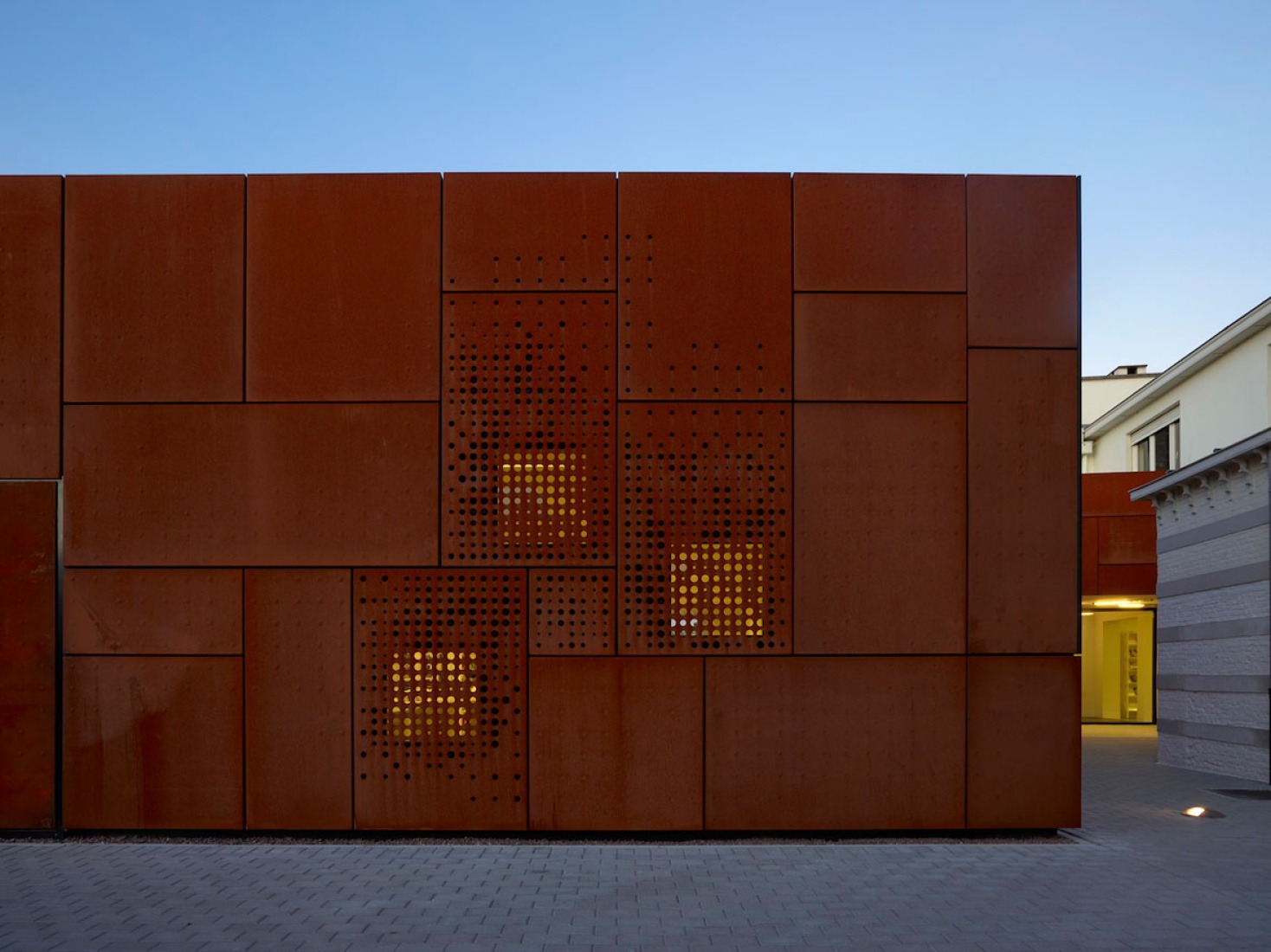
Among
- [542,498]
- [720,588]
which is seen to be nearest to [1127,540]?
[720,588]

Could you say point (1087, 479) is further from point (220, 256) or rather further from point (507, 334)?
point (220, 256)

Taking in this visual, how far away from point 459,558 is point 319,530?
129 centimetres

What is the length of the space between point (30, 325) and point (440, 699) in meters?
5.06

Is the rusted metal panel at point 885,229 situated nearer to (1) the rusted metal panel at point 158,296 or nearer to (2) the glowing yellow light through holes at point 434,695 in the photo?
(2) the glowing yellow light through holes at point 434,695

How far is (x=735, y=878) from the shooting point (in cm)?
750

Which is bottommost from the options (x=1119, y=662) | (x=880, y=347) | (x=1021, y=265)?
(x=1119, y=662)

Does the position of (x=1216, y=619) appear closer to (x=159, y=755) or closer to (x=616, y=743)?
(x=616, y=743)

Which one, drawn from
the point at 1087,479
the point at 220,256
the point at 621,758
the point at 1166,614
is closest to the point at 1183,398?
the point at 1087,479

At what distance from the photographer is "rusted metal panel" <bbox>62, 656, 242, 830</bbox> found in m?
8.82

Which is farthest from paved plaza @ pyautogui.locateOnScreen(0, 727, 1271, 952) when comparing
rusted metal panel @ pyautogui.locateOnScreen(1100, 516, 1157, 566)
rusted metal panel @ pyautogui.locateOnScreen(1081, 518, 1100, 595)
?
rusted metal panel @ pyautogui.locateOnScreen(1100, 516, 1157, 566)

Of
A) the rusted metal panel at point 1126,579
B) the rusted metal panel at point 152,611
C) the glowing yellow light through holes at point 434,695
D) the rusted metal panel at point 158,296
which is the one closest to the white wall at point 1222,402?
the rusted metal panel at point 1126,579

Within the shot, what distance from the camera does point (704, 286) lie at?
905cm

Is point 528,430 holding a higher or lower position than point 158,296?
lower

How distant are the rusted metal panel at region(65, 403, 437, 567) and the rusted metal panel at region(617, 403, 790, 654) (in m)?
1.84
